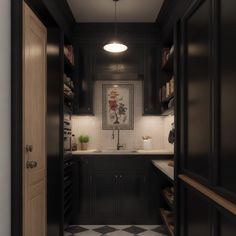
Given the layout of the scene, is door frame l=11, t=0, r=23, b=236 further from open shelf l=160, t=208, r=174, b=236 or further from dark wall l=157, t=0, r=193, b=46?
open shelf l=160, t=208, r=174, b=236

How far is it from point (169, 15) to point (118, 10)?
70 cm

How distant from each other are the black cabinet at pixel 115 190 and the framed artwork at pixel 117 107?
0.84 m

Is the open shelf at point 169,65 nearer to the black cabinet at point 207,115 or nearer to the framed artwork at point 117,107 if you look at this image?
the framed artwork at point 117,107

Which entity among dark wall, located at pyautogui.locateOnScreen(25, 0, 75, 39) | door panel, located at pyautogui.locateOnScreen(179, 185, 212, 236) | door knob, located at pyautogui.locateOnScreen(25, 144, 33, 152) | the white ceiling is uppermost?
the white ceiling

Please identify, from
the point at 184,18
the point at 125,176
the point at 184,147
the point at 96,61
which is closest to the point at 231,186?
the point at 184,147

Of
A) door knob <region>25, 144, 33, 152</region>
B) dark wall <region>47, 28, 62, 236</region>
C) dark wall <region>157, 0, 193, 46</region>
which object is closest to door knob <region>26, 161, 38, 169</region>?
door knob <region>25, 144, 33, 152</region>

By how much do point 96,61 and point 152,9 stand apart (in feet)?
3.71

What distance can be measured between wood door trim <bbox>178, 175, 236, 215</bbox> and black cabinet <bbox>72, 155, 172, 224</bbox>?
5.20 ft

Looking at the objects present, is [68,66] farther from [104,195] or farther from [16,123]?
[16,123]

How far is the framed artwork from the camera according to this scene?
4.88 m

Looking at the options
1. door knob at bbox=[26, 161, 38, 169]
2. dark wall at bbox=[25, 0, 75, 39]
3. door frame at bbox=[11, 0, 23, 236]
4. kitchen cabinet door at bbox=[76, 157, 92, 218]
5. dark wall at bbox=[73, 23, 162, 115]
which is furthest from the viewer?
dark wall at bbox=[73, 23, 162, 115]

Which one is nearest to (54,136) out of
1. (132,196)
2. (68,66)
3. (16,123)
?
(68,66)

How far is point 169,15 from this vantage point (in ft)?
12.1

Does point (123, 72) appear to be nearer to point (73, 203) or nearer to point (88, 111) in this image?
point (88, 111)
